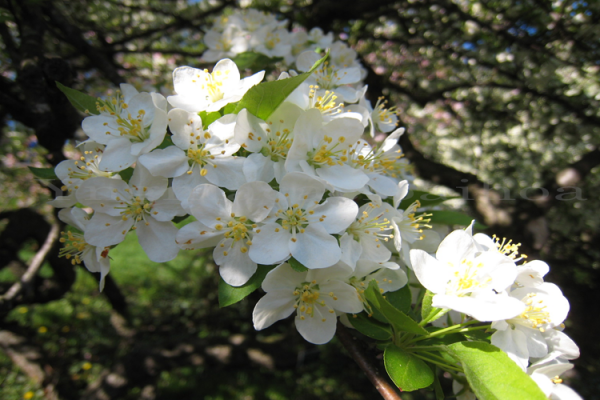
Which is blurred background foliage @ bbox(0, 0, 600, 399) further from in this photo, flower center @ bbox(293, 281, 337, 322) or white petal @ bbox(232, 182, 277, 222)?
flower center @ bbox(293, 281, 337, 322)

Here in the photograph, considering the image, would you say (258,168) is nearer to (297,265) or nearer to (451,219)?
(297,265)

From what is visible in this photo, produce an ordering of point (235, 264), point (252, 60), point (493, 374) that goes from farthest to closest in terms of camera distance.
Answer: point (252, 60), point (235, 264), point (493, 374)

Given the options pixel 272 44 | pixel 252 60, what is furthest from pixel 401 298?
pixel 272 44

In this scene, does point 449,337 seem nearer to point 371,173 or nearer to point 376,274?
point 376,274

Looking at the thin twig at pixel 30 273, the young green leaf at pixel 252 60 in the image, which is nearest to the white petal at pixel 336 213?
the young green leaf at pixel 252 60

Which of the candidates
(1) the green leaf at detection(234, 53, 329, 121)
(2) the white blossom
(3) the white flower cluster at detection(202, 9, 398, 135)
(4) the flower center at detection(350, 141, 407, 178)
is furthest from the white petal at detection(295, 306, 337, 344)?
(3) the white flower cluster at detection(202, 9, 398, 135)

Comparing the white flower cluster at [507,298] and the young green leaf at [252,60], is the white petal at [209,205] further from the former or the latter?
the young green leaf at [252,60]
